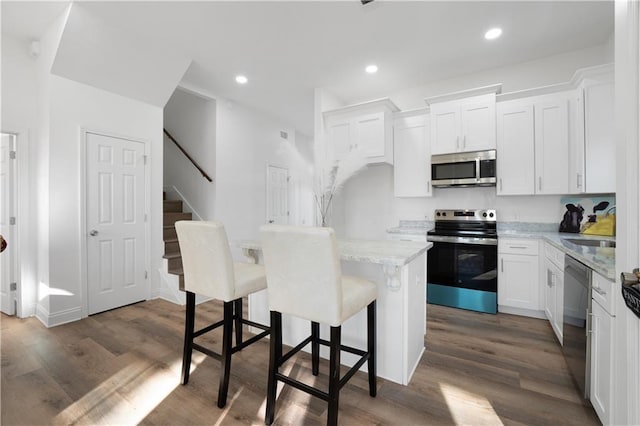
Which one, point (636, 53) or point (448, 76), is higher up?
point (448, 76)

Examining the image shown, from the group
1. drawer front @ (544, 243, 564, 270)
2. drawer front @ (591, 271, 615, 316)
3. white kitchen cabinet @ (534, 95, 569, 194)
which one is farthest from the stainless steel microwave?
drawer front @ (591, 271, 615, 316)

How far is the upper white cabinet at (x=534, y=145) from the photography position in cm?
307

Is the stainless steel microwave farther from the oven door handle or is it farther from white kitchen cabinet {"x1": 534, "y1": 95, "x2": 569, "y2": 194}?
the oven door handle

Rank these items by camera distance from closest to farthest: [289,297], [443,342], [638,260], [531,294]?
[638,260]
[289,297]
[443,342]
[531,294]

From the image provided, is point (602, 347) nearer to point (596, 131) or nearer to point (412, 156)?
point (596, 131)

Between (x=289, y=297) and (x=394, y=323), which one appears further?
(x=394, y=323)

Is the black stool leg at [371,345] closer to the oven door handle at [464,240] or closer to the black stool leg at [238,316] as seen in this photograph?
the black stool leg at [238,316]

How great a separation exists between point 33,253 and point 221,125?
280cm

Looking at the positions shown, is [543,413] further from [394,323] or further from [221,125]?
[221,125]

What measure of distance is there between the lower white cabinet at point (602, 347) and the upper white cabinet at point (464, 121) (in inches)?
87.8

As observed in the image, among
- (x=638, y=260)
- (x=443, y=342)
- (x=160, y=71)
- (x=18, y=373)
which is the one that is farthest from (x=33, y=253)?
(x=638, y=260)

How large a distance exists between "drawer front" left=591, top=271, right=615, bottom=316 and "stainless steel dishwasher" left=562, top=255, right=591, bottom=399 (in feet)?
0.22

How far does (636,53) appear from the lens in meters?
0.85

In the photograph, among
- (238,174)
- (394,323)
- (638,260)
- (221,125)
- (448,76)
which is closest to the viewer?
(638,260)
